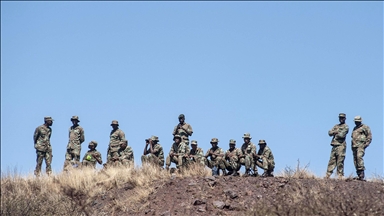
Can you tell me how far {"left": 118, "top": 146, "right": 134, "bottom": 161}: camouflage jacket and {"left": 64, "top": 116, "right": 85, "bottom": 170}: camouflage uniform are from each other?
1.56 m

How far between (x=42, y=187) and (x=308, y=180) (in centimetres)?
925

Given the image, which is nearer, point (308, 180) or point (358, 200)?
point (358, 200)

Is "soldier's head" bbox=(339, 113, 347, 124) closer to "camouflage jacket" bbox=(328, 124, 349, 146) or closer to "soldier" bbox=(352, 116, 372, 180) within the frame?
"camouflage jacket" bbox=(328, 124, 349, 146)

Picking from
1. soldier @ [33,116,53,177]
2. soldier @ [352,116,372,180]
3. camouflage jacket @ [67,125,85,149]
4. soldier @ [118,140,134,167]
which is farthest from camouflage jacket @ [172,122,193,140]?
soldier @ [352,116,372,180]

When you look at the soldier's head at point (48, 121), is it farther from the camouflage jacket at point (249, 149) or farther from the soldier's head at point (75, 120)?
the camouflage jacket at point (249, 149)

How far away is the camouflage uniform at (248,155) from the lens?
27.8 meters

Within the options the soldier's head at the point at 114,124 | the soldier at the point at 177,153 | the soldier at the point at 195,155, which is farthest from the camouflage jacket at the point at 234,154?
the soldier's head at the point at 114,124

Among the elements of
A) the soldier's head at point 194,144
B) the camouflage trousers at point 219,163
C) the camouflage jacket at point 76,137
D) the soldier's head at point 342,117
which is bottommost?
the camouflage trousers at point 219,163

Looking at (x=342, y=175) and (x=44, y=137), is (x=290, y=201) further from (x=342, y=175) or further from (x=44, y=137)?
(x=44, y=137)

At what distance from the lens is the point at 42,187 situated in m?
29.1

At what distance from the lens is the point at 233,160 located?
28062mm

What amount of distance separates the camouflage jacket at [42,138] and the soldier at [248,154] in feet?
24.3

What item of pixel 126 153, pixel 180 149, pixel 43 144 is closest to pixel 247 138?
pixel 180 149

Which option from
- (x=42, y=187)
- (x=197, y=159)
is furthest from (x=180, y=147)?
(x=42, y=187)
